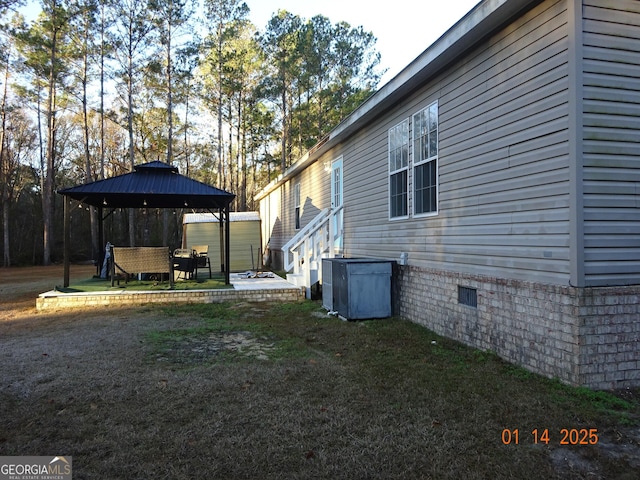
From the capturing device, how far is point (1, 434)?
8.93 feet

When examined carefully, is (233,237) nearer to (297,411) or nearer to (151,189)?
(151,189)

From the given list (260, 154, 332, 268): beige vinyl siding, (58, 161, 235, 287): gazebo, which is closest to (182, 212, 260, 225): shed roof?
(260, 154, 332, 268): beige vinyl siding

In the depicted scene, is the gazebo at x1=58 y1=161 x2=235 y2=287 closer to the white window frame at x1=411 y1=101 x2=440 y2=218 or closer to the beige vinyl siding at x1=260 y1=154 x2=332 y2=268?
the beige vinyl siding at x1=260 y1=154 x2=332 y2=268

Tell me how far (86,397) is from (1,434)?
0.71 metres

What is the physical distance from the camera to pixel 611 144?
11.5 feet

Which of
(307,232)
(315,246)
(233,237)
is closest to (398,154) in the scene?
(315,246)

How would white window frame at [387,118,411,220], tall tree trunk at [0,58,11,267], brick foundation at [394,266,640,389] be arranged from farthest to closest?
tall tree trunk at [0,58,11,267]
white window frame at [387,118,411,220]
brick foundation at [394,266,640,389]

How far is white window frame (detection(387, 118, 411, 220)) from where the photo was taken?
656 centimetres

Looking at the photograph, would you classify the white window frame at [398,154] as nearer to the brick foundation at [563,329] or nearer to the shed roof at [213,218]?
the brick foundation at [563,329]

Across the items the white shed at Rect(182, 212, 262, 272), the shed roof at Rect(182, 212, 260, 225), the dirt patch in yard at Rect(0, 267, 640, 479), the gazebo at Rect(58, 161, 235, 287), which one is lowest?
the dirt patch in yard at Rect(0, 267, 640, 479)

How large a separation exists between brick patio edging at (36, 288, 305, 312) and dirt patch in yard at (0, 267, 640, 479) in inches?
113

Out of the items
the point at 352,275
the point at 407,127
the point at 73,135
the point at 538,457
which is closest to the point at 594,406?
the point at 538,457
